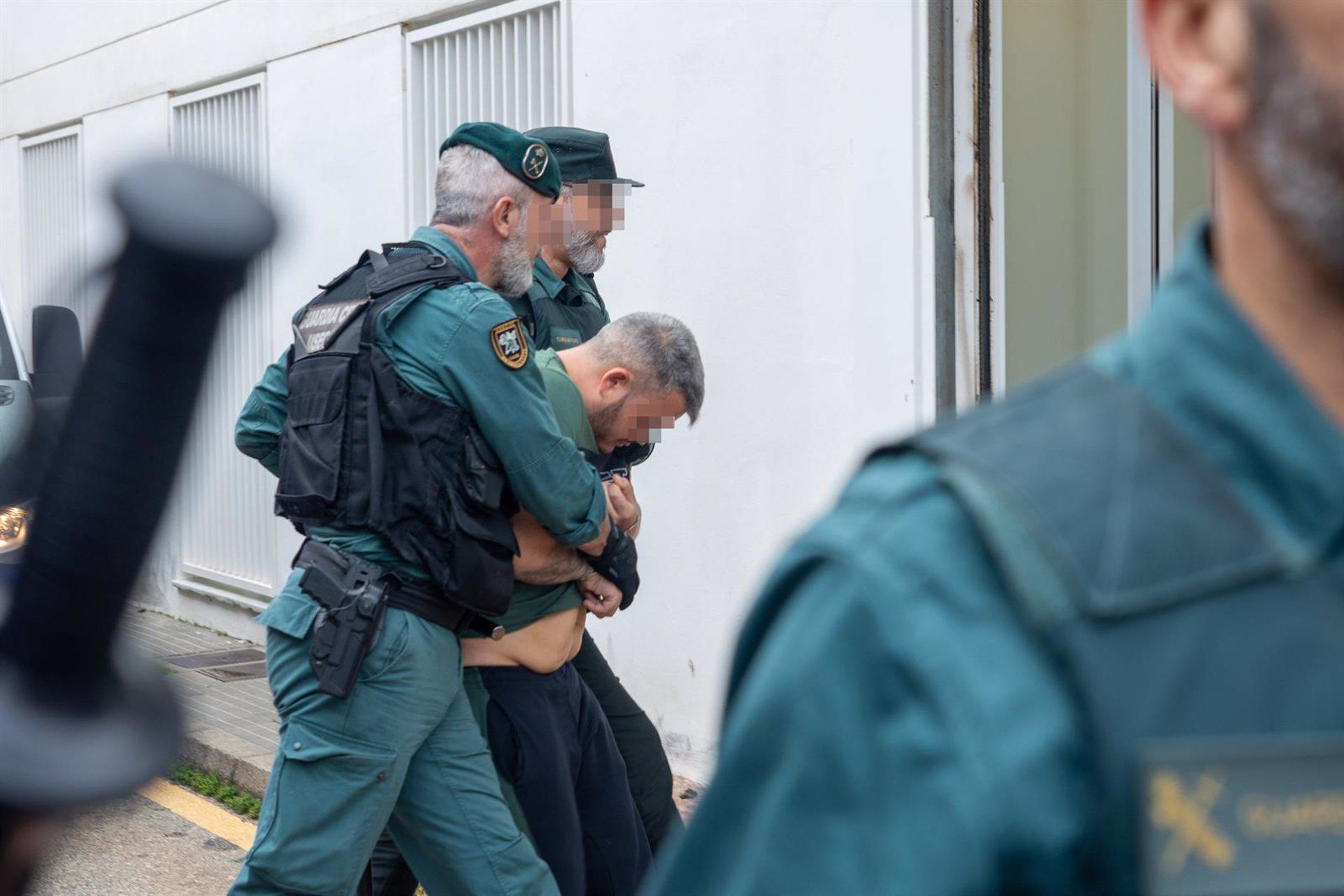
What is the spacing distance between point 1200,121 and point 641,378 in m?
2.62

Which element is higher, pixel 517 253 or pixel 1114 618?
pixel 517 253

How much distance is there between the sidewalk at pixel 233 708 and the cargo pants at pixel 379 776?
3.08ft

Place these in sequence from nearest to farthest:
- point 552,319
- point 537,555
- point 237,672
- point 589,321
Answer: point 537,555, point 552,319, point 589,321, point 237,672

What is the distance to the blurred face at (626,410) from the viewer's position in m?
3.60

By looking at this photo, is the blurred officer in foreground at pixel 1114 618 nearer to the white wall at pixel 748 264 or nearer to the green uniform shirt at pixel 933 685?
the green uniform shirt at pixel 933 685

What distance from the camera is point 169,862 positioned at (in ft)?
17.2

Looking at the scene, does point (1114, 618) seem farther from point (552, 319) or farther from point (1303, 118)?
point (552, 319)

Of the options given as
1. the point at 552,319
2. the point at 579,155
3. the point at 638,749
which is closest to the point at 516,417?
the point at 638,749

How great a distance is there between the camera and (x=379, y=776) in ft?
10.3

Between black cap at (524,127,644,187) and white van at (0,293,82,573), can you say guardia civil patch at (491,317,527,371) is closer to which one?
black cap at (524,127,644,187)

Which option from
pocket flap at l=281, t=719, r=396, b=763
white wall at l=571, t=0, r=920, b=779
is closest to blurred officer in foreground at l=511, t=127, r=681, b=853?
white wall at l=571, t=0, r=920, b=779

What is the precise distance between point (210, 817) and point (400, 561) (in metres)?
3.02

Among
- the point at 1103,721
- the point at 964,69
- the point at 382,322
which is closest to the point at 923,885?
the point at 1103,721

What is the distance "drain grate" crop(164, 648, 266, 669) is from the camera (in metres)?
7.79
